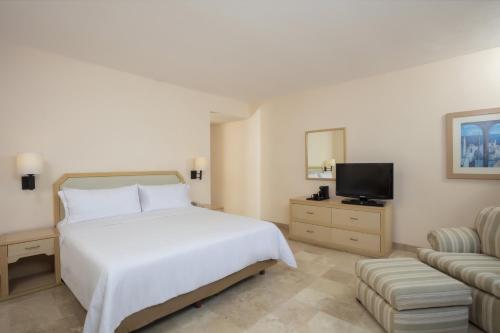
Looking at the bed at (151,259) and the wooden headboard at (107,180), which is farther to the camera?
the wooden headboard at (107,180)

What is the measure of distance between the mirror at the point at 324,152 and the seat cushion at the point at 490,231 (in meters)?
1.99

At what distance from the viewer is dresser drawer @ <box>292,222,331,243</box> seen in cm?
387

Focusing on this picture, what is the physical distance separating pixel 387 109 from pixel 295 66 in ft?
4.95

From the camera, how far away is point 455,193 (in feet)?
10.7

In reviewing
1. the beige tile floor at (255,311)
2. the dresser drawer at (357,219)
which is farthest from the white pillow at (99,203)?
the dresser drawer at (357,219)

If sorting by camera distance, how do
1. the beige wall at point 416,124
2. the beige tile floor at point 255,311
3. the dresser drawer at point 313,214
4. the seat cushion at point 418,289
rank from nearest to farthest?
the seat cushion at point 418,289, the beige tile floor at point 255,311, the beige wall at point 416,124, the dresser drawer at point 313,214

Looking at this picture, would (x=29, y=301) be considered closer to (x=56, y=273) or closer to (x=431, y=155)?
(x=56, y=273)

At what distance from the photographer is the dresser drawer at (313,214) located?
3852 millimetres

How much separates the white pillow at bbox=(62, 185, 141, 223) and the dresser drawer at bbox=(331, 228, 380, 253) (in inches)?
109

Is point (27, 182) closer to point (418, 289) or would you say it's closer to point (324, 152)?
point (418, 289)

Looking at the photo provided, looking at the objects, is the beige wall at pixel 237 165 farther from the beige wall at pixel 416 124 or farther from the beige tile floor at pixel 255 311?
the beige tile floor at pixel 255 311

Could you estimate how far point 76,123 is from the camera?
3.19m

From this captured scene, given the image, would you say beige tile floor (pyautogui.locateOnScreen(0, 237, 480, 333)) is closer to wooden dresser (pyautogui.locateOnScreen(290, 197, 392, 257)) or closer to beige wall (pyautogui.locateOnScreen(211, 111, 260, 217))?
wooden dresser (pyautogui.locateOnScreen(290, 197, 392, 257))

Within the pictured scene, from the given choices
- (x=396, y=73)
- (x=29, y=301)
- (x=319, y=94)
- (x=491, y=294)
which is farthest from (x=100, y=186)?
(x=396, y=73)
